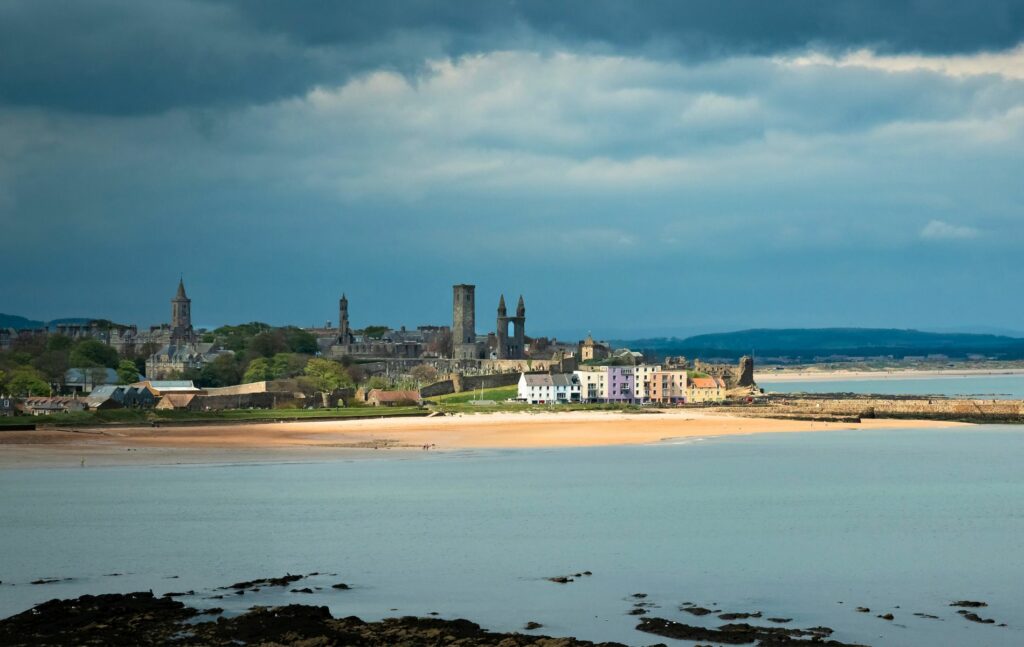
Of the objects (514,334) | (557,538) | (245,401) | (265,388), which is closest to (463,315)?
(514,334)

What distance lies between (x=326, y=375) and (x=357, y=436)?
102 ft

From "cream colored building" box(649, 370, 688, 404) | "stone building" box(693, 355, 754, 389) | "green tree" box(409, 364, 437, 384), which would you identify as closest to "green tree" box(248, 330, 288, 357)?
"green tree" box(409, 364, 437, 384)

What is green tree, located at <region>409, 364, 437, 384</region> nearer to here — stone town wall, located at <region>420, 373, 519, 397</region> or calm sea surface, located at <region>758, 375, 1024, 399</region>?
stone town wall, located at <region>420, 373, 519, 397</region>

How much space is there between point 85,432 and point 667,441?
23.7 meters

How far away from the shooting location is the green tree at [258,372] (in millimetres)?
91312

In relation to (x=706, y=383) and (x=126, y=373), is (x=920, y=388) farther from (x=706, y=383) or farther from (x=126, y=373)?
(x=126, y=373)

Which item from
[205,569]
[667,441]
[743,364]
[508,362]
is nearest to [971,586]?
[205,569]

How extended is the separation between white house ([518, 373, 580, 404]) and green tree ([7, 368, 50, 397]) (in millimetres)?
27881

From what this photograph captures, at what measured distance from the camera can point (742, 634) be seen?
1803cm

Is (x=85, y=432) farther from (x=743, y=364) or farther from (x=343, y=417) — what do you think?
(x=743, y=364)

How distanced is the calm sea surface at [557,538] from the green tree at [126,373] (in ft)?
171

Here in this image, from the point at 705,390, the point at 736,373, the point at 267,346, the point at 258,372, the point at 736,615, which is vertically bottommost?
the point at 736,615

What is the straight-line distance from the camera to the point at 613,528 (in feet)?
93.1

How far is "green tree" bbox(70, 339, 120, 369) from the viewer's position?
94.7 metres
